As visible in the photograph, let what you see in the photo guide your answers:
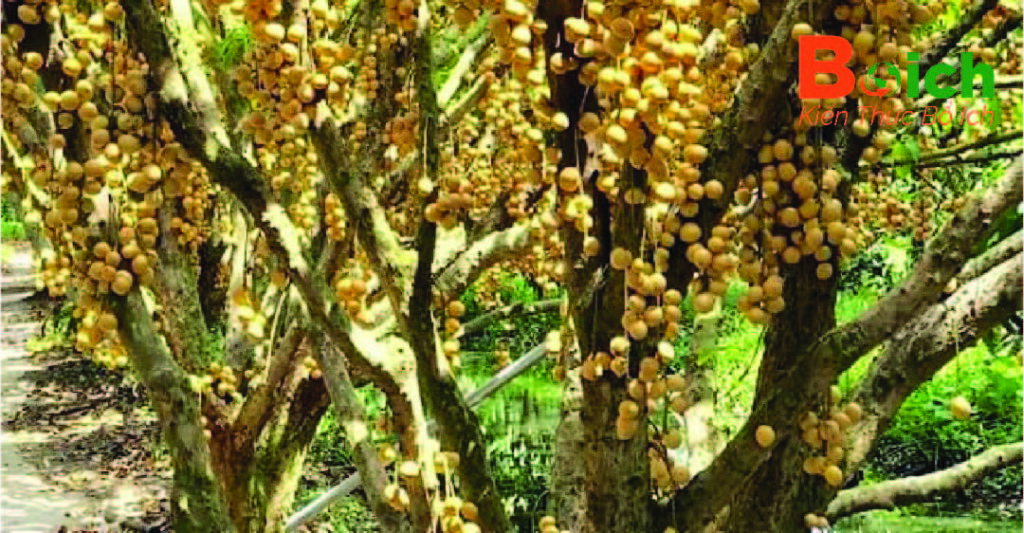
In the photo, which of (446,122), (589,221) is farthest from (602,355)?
(446,122)

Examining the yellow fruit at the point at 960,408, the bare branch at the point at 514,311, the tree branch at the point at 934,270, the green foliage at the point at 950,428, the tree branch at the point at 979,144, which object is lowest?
the yellow fruit at the point at 960,408

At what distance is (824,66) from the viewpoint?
1718 millimetres

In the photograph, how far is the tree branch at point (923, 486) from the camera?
2264 millimetres

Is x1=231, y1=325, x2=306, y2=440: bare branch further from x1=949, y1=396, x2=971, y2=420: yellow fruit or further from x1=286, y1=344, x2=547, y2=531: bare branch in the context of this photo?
x1=949, y1=396, x2=971, y2=420: yellow fruit

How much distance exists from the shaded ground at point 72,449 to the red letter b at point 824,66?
6377 millimetres

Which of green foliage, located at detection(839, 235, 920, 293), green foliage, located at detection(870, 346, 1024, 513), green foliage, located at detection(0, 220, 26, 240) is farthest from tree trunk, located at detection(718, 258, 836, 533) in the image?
green foliage, located at detection(0, 220, 26, 240)

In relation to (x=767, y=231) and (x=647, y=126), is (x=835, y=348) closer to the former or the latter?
(x=767, y=231)

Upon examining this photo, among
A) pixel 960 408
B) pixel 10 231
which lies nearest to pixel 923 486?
pixel 960 408

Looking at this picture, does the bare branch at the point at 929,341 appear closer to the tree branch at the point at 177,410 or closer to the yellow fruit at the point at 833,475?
the yellow fruit at the point at 833,475

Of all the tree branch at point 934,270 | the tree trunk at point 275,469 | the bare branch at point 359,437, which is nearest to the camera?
the tree branch at point 934,270

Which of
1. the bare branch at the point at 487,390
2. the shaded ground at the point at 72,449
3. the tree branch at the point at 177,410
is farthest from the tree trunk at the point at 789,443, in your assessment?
the shaded ground at the point at 72,449

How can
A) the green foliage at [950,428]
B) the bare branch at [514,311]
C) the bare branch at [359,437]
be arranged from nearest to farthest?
the bare branch at [359,437], the bare branch at [514,311], the green foliage at [950,428]

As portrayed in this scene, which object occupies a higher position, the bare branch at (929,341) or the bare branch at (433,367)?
the bare branch at (433,367)

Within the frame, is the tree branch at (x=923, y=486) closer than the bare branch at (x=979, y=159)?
Yes
